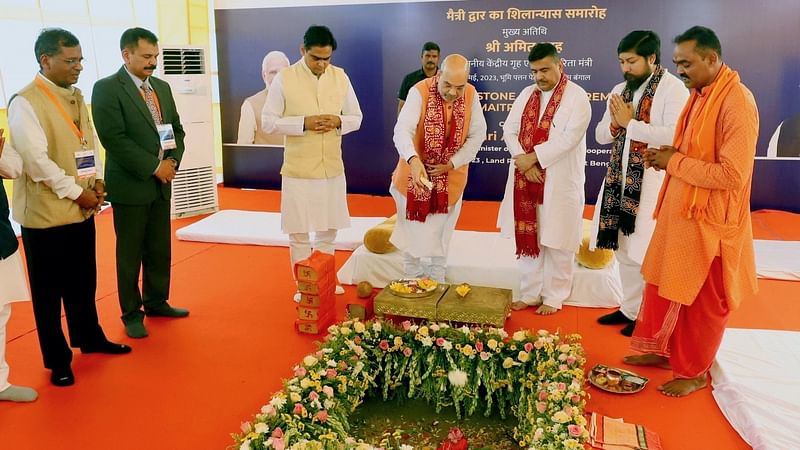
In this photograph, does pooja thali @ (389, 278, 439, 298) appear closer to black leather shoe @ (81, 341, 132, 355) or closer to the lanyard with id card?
black leather shoe @ (81, 341, 132, 355)

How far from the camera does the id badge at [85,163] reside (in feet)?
10.4

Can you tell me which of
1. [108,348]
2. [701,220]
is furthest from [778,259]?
[108,348]

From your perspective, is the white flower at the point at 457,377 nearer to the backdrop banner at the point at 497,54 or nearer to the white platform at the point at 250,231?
the white platform at the point at 250,231

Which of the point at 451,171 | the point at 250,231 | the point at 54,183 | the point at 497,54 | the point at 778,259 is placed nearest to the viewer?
the point at 54,183

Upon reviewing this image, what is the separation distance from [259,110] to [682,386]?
6.42 m

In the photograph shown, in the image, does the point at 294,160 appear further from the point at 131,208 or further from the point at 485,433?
the point at 485,433

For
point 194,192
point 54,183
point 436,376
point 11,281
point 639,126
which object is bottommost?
point 436,376

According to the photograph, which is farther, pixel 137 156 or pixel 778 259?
pixel 778 259

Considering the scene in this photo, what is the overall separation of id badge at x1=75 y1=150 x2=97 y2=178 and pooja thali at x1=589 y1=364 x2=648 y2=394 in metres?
2.66

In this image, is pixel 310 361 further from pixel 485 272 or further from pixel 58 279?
pixel 485 272

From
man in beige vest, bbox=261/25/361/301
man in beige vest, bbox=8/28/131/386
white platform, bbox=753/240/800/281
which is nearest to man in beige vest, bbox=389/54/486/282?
man in beige vest, bbox=261/25/361/301

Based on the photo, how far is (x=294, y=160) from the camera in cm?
414

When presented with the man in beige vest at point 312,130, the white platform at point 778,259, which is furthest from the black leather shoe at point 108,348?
the white platform at point 778,259

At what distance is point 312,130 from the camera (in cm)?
405
